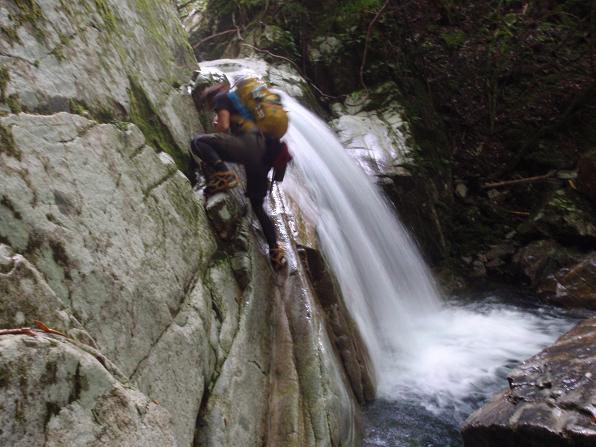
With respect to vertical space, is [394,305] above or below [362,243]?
below

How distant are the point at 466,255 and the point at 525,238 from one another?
1074 mm

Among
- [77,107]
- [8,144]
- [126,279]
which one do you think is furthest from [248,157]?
[8,144]

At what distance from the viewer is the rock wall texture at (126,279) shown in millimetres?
1760

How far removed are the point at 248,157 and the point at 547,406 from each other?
310 centimetres

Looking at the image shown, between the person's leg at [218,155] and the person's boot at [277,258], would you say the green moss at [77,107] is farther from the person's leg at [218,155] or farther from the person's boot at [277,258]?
the person's boot at [277,258]

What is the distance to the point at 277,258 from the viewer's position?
13.8ft

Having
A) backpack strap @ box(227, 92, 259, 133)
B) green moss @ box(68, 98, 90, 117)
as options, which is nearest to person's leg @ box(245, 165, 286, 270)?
backpack strap @ box(227, 92, 259, 133)

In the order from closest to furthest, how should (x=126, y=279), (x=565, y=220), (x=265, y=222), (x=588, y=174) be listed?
(x=126, y=279) < (x=265, y=222) < (x=565, y=220) < (x=588, y=174)

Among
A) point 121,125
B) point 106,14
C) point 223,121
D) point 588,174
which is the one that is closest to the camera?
point 121,125

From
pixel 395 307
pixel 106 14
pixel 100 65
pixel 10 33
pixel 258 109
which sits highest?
pixel 106 14

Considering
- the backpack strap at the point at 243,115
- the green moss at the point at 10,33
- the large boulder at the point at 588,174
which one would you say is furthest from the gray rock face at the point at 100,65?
the large boulder at the point at 588,174

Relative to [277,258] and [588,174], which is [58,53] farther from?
[588,174]

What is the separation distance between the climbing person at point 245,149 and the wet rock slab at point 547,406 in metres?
2.14

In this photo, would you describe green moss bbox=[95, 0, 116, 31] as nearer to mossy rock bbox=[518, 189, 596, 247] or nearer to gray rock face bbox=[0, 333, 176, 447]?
gray rock face bbox=[0, 333, 176, 447]
